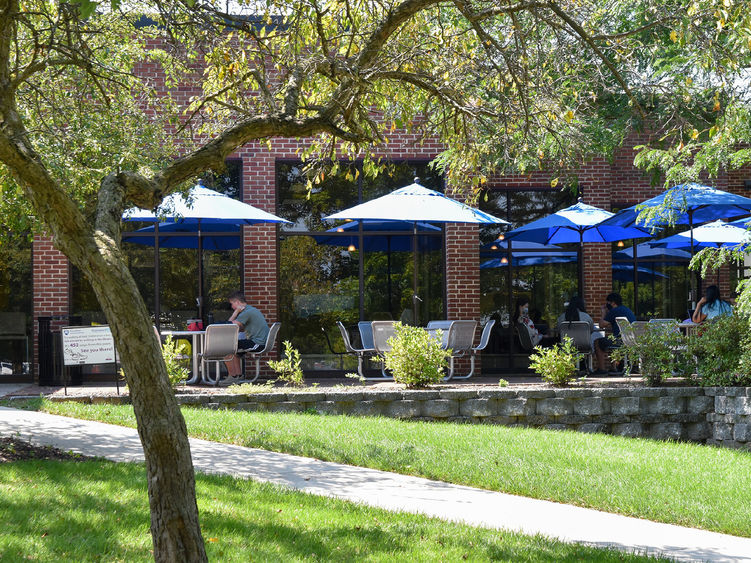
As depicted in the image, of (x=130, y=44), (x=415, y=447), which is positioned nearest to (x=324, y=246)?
(x=130, y=44)

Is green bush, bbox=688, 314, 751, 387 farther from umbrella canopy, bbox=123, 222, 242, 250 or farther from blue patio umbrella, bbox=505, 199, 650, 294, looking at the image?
umbrella canopy, bbox=123, 222, 242, 250

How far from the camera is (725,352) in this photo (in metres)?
10.8

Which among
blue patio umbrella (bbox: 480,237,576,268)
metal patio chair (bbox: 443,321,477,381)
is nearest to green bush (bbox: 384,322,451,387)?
metal patio chair (bbox: 443,321,477,381)

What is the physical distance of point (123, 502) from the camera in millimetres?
5629

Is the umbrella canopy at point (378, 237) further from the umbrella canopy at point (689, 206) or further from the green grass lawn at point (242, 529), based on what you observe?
the green grass lawn at point (242, 529)

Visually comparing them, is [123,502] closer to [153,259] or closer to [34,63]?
[34,63]

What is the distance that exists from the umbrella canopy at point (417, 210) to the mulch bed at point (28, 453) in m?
5.40

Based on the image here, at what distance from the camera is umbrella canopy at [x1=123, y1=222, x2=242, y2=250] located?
14133mm

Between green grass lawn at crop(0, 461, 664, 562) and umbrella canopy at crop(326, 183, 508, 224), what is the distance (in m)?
6.13

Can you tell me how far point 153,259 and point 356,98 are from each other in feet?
26.1

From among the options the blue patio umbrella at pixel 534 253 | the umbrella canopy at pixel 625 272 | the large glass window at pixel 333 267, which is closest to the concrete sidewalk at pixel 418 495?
the large glass window at pixel 333 267

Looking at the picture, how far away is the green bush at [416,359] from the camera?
35.9 feet

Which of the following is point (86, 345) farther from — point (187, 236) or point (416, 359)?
point (416, 359)

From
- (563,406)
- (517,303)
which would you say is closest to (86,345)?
(563,406)
